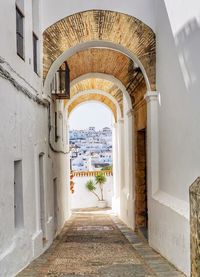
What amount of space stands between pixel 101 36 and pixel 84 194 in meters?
18.5

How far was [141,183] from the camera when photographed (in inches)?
506

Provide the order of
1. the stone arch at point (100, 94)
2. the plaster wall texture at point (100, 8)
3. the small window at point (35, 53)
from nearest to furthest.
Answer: the small window at point (35, 53) → the plaster wall texture at point (100, 8) → the stone arch at point (100, 94)

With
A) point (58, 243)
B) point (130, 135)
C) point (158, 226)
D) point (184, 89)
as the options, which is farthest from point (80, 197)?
point (184, 89)

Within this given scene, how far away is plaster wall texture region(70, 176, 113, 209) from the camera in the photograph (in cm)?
2711

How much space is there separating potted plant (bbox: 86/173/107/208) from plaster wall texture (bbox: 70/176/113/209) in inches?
9.4

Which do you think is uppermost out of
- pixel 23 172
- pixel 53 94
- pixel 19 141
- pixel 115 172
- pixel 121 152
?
pixel 53 94

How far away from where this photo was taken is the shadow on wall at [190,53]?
603 cm

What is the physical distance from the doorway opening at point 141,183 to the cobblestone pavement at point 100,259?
81 centimetres

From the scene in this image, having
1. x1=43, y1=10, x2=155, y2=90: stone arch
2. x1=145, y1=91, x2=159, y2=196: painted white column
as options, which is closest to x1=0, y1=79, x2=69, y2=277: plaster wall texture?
x1=43, y1=10, x2=155, y2=90: stone arch

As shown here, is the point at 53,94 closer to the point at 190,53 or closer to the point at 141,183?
the point at 141,183

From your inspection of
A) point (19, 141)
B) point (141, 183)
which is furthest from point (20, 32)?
point (141, 183)

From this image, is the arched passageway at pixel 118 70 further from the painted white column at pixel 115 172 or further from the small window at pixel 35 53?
the small window at pixel 35 53

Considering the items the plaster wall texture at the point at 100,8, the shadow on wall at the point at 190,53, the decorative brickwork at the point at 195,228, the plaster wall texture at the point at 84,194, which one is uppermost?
the plaster wall texture at the point at 100,8

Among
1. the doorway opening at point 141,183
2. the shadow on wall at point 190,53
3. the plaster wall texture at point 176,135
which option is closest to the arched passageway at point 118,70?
the doorway opening at point 141,183
